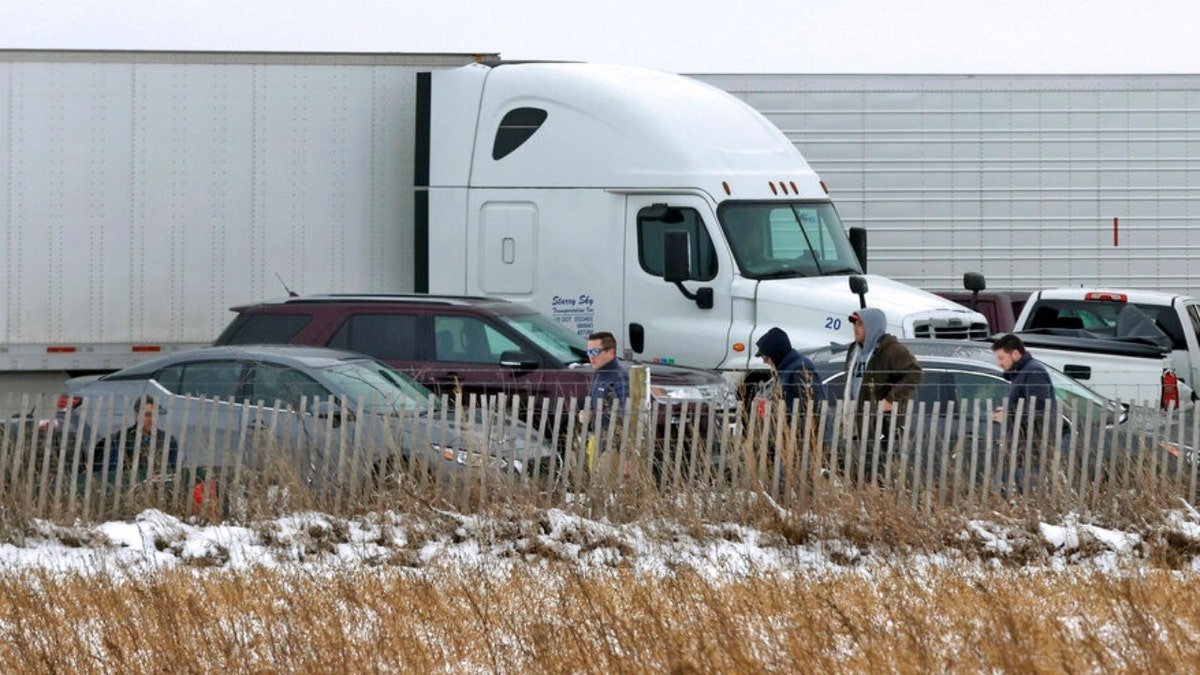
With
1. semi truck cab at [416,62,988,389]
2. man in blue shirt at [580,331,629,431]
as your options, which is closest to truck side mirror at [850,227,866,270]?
semi truck cab at [416,62,988,389]

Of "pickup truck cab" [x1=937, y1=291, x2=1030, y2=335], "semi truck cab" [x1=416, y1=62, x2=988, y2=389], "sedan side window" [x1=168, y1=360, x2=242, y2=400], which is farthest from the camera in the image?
"pickup truck cab" [x1=937, y1=291, x2=1030, y2=335]

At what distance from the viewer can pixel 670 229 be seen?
55.3 ft

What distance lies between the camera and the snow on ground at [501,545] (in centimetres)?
1037

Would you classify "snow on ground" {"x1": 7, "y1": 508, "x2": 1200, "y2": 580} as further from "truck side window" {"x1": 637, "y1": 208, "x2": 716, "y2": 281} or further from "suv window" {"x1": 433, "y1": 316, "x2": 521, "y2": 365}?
"truck side window" {"x1": 637, "y1": 208, "x2": 716, "y2": 281}

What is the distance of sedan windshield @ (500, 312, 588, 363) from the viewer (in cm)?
1501

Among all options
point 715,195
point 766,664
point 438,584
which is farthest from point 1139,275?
point 766,664

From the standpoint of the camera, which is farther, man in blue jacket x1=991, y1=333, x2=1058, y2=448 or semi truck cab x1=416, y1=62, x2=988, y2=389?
semi truck cab x1=416, y1=62, x2=988, y2=389

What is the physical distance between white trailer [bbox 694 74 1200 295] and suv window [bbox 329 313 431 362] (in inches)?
274

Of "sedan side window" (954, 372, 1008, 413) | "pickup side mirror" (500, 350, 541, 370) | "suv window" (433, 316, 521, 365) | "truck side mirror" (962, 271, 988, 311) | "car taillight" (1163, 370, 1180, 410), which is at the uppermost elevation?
"truck side mirror" (962, 271, 988, 311)

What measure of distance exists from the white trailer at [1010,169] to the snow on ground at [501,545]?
10.7 m

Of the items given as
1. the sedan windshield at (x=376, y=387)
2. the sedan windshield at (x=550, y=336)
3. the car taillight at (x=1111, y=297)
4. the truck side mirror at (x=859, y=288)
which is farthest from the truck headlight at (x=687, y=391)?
the car taillight at (x=1111, y=297)

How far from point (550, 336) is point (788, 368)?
283 cm

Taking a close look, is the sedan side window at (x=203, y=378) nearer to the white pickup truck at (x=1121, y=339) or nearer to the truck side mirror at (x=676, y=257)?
the truck side mirror at (x=676, y=257)

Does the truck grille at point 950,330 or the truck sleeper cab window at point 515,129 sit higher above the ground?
the truck sleeper cab window at point 515,129
